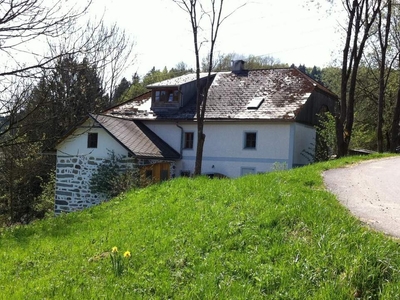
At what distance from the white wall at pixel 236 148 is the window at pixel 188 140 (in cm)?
24

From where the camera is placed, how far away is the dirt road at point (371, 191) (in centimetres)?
590

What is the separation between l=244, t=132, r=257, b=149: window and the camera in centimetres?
2261

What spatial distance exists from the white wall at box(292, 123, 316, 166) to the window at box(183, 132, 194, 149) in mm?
6034

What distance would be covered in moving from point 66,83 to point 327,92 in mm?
21434

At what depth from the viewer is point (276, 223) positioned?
548 centimetres

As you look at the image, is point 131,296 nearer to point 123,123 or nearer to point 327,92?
point 123,123

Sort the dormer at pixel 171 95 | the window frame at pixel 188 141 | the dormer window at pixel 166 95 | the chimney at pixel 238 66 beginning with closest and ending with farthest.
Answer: the window frame at pixel 188 141, the dormer at pixel 171 95, the dormer window at pixel 166 95, the chimney at pixel 238 66

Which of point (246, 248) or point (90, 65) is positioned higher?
point (90, 65)

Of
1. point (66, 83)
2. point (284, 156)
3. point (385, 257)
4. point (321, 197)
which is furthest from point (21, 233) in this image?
point (284, 156)

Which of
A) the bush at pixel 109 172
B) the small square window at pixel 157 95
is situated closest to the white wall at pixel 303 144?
the bush at pixel 109 172

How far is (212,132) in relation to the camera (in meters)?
23.7

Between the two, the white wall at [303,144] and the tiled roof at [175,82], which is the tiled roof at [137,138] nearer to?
the tiled roof at [175,82]

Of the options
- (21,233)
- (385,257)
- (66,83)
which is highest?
(66,83)

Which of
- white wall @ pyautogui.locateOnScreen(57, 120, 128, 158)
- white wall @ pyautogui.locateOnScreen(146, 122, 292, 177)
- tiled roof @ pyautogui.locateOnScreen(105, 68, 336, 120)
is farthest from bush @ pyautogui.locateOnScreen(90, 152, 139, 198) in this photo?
tiled roof @ pyautogui.locateOnScreen(105, 68, 336, 120)
